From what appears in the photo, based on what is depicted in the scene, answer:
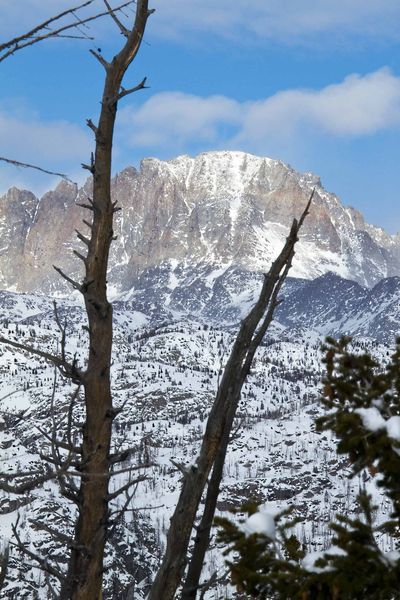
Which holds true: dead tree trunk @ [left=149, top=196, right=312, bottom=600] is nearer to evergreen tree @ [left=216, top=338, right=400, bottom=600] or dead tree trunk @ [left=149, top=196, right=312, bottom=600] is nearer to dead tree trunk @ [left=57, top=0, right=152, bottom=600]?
dead tree trunk @ [left=57, top=0, right=152, bottom=600]

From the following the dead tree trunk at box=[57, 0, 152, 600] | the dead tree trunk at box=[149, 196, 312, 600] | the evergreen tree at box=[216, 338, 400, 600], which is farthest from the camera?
the evergreen tree at box=[216, 338, 400, 600]

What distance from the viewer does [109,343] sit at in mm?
5469

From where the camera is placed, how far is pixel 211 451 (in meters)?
4.85

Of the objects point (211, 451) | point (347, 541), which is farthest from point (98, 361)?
point (347, 541)

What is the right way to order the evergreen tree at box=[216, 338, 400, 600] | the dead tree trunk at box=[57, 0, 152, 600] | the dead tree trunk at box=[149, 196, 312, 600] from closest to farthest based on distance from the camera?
the dead tree trunk at box=[149, 196, 312, 600] → the dead tree trunk at box=[57, 0, 152, 600] → the evergreen tree at box=[216, 338, 400, 600]

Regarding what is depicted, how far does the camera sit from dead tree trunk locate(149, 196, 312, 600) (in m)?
4.72

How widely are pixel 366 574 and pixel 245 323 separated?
7.38ft

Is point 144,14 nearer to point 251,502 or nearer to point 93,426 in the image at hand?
point 93,426

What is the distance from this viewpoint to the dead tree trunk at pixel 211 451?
4.72 metres

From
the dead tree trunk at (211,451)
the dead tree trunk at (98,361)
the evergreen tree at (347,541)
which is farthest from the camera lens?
the evergreen tree at (347,541)

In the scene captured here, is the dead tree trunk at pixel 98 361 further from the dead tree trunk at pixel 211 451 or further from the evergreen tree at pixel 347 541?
the evergreen tree at pixel 347 541

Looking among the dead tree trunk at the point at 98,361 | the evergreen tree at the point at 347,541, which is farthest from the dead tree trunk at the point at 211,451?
the evergreen tree at the point at 347,541

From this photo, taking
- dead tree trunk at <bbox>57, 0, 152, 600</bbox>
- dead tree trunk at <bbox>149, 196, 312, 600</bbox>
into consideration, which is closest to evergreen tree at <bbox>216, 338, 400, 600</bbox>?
dead tree trunk at <bbox>149, 196, 312, 600</bbox>

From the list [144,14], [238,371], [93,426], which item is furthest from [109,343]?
[144,14]
